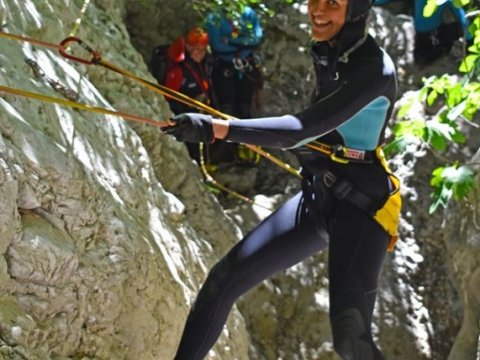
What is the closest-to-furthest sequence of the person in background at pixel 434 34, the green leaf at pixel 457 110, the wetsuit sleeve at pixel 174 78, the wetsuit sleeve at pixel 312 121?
the wetsuit sleeve at pixel 312 121 < the green leaf at pixel 457 110 < the wetsuit sleeve at pixel 174 78 < the person in background at pixel 434 34

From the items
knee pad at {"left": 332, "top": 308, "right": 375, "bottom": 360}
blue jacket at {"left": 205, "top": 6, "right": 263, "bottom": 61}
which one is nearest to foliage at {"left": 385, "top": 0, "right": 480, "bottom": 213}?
knee pad at {"left": 332, "top": 308, "right": 375, "bottom": 360}

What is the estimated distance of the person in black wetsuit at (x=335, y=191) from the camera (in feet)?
8.73

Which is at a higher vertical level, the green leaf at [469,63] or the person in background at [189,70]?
the person in background at [189,70]

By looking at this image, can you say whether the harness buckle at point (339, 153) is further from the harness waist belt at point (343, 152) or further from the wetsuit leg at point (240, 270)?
the wetsuit leg at point (240, 270)

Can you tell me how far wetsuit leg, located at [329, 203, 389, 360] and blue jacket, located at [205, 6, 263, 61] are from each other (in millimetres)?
3262

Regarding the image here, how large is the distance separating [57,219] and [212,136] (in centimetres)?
85

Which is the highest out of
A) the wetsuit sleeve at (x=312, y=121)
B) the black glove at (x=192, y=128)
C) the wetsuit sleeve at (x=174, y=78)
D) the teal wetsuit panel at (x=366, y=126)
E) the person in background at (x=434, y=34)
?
the person in background at (x=434, y=34)

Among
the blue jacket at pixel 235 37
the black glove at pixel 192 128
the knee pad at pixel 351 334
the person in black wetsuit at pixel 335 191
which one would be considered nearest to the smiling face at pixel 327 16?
the person in black wetsuit at pixel 335 191

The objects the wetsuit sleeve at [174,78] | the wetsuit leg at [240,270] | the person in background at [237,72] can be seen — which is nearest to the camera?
the wetsuit leg at [240,270]

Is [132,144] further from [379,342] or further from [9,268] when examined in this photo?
[379,342]

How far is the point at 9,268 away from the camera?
2705 mm

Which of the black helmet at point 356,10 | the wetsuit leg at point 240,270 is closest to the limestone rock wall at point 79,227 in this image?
the wetsuit leg at point 240,270

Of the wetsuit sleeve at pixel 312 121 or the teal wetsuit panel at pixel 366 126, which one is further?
the teal wetsuit panel at pixel 366 126

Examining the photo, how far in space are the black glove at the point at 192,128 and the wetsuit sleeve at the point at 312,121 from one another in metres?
0.09
